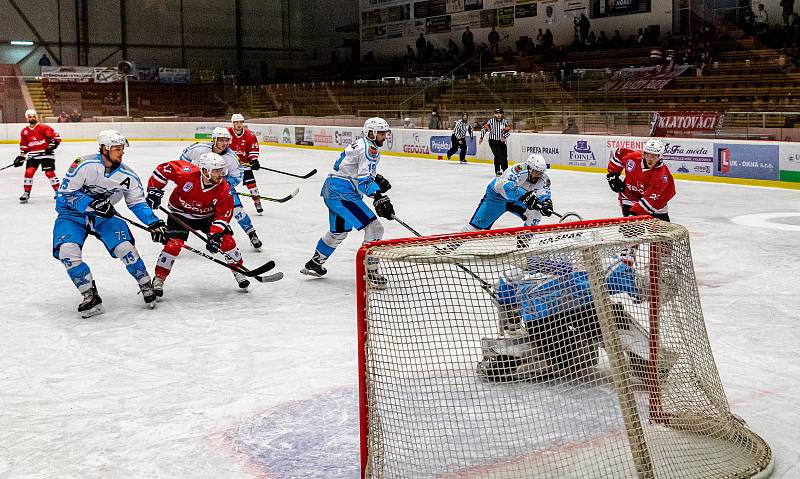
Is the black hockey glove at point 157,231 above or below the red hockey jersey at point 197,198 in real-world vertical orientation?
below

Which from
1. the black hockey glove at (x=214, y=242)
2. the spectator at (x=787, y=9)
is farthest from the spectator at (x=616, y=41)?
the black hockey glove at (x=214, y=242)

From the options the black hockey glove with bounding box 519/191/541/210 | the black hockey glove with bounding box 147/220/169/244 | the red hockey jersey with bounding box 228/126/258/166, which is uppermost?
the red hockey jersey with bounding box 228/126/258/166

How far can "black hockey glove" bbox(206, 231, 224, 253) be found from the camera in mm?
6469

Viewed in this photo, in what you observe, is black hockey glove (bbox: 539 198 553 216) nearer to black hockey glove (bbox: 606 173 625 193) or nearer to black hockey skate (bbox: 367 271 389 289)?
black hockey glove (bbox: 606 173 625 193)

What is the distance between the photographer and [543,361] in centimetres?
330

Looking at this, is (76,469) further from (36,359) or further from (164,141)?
(164,141)

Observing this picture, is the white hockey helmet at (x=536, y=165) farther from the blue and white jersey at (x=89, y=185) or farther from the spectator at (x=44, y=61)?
the spectator at (x=44, y=61)

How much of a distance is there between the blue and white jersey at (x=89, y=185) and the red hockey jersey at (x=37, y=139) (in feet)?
24.3

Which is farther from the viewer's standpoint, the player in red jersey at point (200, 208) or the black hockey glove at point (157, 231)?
the player in red jersey at point (200, 208)

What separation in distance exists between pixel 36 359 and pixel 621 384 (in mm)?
3432

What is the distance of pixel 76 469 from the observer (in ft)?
11.0

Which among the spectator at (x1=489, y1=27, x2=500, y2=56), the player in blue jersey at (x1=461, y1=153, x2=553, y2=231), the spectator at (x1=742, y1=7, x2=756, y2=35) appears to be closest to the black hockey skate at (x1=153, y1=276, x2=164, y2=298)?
the player in blue jersey at (x1=461, y1=153, x2=553, y2=231)

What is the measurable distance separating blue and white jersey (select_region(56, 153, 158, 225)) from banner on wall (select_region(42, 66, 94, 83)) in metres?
25.1

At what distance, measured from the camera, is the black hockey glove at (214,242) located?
6.47 meters
